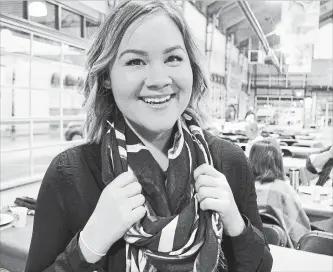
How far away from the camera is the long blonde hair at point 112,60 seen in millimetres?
894

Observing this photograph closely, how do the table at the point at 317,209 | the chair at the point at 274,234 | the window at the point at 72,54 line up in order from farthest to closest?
the window at the point at 72,54 < the table at the point at 317,209 < the chair at the point at 274,234

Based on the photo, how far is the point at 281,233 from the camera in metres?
2.49

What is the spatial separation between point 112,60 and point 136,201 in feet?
1.10

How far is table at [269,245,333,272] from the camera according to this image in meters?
1.73

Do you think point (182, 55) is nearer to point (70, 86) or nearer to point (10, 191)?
point (10, 191)

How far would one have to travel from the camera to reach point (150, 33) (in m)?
0.87

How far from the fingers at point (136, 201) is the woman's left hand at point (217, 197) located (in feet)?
0.44

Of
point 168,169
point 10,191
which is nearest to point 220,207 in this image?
point 168,169

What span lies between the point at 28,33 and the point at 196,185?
382 centimetres

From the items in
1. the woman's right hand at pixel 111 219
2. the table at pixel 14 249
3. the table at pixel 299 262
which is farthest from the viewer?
the table at pixel 14 249

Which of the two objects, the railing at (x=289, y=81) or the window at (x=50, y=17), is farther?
the railing at (x=289, y=81)

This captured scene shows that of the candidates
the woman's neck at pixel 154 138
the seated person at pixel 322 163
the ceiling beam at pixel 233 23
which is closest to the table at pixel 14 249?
the woman's neck at pixel 154 138

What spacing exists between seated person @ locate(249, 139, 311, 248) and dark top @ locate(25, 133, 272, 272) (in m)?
2.00

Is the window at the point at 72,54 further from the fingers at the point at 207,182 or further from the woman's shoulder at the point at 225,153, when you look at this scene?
the fingers at the point at 207,182
